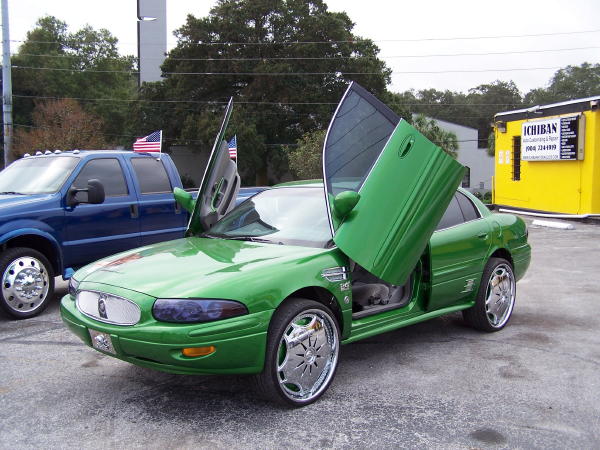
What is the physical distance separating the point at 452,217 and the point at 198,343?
9.51ft

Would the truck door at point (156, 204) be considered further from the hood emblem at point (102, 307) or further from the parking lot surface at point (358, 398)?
the hood emblem at point (102, 307)

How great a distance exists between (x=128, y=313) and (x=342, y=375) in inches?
68.1

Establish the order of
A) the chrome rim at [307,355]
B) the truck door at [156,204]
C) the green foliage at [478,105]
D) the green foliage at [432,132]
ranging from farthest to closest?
the green foliage at [478,105] → the green foliage at [432,132] → the truck door at [156,204] → the chrome rim at [307,355]

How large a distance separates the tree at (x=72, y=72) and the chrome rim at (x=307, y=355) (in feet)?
149

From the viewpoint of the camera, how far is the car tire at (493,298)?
543cm

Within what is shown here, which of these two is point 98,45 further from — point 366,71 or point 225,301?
point 225,301

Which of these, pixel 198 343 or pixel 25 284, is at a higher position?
pixel 198 343

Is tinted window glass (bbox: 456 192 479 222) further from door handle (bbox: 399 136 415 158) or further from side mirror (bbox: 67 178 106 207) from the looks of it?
side mirror (bbox: 67 178 106 207)

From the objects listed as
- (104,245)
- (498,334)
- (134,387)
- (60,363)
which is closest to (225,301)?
(134,387)

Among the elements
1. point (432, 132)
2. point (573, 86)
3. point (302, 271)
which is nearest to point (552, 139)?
point (302, 271)

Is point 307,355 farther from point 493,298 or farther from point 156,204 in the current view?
point 156,204

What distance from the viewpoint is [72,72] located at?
51.8 m

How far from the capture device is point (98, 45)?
5734cm

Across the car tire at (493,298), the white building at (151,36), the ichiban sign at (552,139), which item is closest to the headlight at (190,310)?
the car tire at (493,298)
